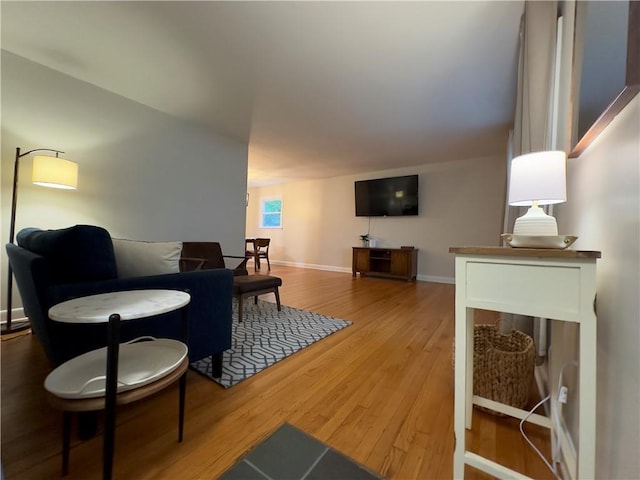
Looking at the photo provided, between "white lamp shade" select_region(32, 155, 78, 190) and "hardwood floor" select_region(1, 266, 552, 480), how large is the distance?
1253mm

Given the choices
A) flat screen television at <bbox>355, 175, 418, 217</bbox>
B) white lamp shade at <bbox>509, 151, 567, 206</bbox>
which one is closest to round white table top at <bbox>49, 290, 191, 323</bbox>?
white lamp shade at <bbox>509, 151, 567, 206</bbox>

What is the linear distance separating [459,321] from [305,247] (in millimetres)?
5606

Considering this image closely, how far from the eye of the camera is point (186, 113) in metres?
A: 3.09

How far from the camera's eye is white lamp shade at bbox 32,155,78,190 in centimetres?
199

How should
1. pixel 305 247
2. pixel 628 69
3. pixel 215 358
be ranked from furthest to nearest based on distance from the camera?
pixel 305 247, pixel 215 358, pixel 628 69

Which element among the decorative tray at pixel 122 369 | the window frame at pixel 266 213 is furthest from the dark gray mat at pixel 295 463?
the window frame at pixel 266 213

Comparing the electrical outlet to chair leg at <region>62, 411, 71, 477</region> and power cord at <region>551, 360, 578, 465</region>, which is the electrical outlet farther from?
chair leg at <region>62, 411, 71, 477</region>

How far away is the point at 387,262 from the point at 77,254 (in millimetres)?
4661

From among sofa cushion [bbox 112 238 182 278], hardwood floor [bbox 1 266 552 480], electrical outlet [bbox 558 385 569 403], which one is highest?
sofa cushion [bbox 112 238 182 278]

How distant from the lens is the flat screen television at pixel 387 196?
4.82 m

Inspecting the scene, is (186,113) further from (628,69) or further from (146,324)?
(628,69)

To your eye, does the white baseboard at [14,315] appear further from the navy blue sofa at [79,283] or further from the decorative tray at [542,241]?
the decorative tray at [542,241]

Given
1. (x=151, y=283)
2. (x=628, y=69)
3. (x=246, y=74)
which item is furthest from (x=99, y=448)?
(x=246, y=74)

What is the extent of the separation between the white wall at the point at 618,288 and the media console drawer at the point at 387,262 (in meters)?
3.80
